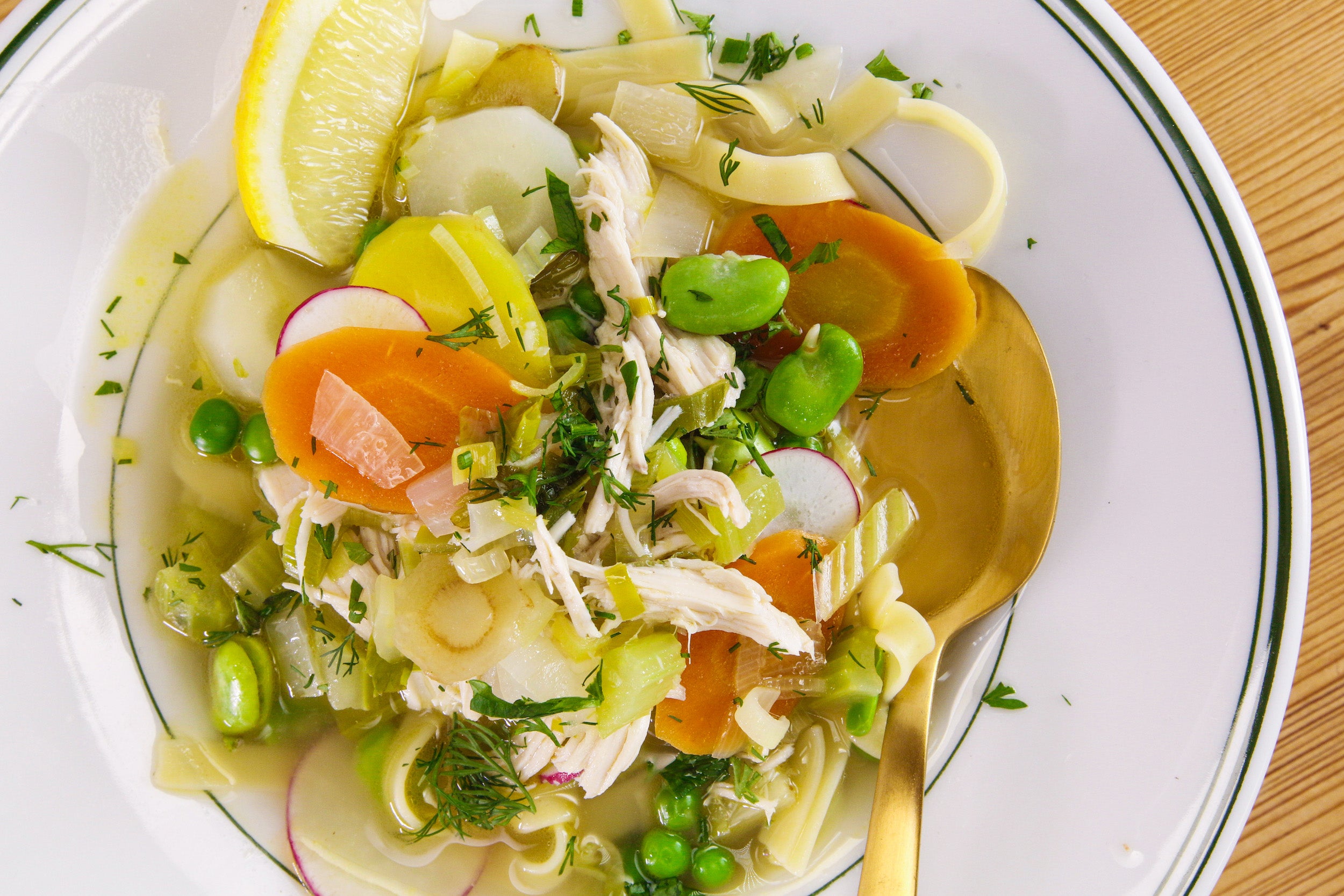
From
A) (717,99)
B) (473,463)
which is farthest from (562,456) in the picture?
(717,99)

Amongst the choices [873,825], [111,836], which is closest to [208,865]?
[111,836]

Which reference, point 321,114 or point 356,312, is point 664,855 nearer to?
point 356,312

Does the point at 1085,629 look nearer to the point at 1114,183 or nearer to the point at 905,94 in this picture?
the point at 1114,183

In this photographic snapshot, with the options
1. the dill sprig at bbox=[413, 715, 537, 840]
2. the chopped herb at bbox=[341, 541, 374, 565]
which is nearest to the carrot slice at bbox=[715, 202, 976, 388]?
the chopped herb at bbox=[341, 541, 374, 565]

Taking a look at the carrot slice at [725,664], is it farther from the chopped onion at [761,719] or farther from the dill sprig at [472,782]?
the dill sprig at [472,782]

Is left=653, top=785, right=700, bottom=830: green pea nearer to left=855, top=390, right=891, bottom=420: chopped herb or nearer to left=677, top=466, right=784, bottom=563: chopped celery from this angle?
left=677, top=466, right=784, bottom=563: chopped celery

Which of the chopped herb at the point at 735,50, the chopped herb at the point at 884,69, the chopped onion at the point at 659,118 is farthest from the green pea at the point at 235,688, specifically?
the chopped herb at the point at 884,69
